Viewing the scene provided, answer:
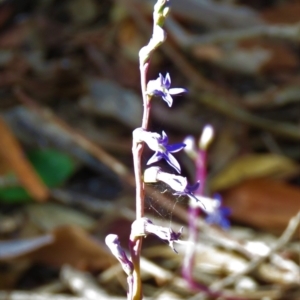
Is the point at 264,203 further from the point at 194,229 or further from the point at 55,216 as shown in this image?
the point at 55,216

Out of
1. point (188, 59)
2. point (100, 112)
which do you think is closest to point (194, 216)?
point (100, 112)

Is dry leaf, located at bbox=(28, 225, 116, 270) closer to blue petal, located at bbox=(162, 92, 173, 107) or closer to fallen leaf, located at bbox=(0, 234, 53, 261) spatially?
fallen leaf, located at bbox=(0, 234, 53, 261)

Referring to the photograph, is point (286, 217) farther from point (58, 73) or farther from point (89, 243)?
point (58, 73)

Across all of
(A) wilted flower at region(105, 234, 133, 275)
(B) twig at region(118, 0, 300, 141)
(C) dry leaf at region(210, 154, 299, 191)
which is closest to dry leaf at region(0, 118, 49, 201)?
(C) dry leaf at region(210, 154, 299, 191)

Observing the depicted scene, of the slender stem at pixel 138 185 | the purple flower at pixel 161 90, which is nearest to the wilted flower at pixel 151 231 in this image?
the slender stem at pixel 138 185

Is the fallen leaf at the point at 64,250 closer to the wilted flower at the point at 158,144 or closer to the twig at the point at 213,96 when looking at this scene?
the twig at the point at 213,96

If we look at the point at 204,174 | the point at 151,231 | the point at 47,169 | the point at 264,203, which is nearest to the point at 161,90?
the point at 151,231

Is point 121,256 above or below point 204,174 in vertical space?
below
